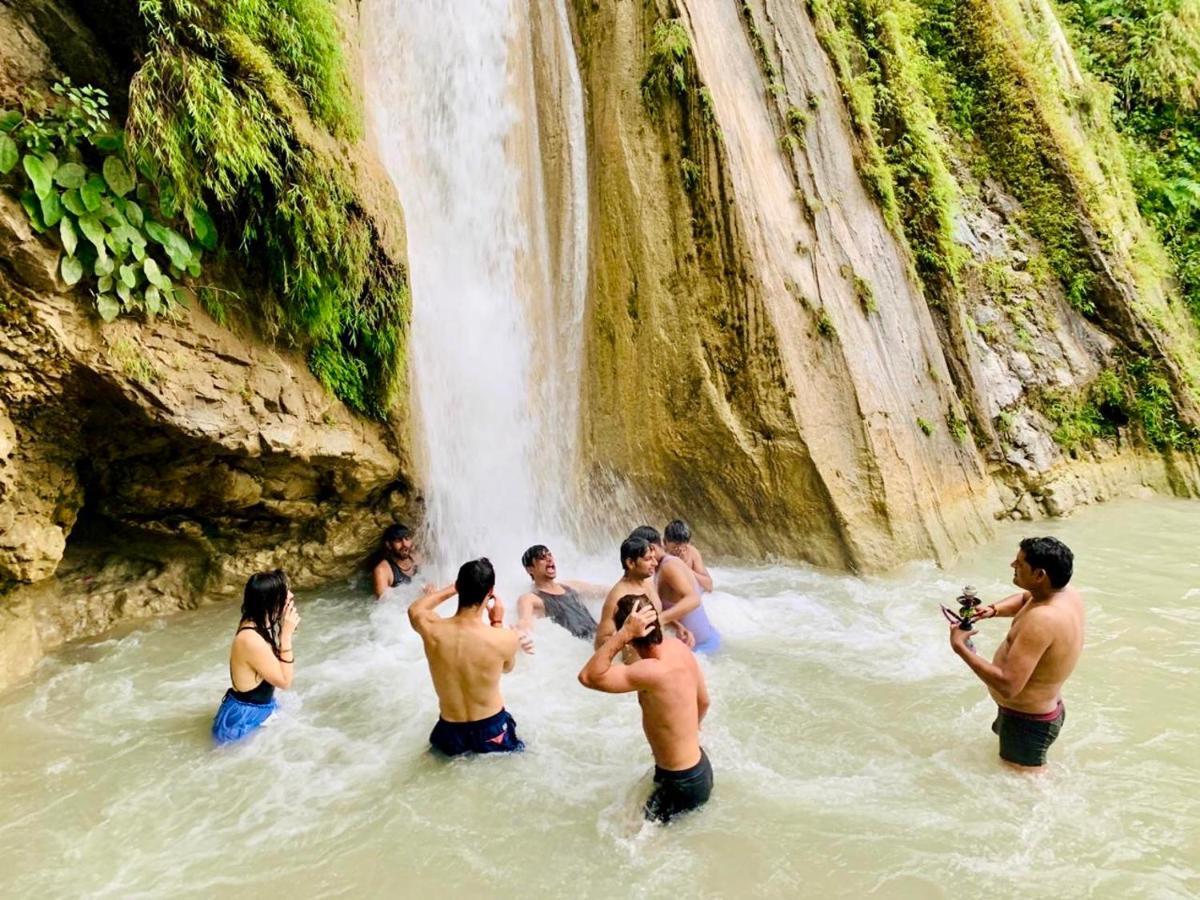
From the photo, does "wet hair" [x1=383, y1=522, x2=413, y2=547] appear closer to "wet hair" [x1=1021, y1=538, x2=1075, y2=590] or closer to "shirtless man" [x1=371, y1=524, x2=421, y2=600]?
"shirtless man" [x1=371, y1=524, x2=421, y2=600]

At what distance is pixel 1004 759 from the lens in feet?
13.5

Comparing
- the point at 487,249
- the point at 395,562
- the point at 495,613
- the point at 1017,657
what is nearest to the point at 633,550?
the point at 495,613

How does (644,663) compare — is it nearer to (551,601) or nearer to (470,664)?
(470,664)

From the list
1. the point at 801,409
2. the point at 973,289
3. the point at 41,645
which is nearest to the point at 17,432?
the point at 41,645

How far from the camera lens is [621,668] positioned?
3590 millimetres

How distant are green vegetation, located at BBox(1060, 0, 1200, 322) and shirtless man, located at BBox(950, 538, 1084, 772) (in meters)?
12.2

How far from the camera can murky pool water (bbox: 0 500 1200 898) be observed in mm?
3457

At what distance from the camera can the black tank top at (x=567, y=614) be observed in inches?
245

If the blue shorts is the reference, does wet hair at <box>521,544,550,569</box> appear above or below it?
above

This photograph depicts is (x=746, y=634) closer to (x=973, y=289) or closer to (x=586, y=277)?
(x=586, y=277)

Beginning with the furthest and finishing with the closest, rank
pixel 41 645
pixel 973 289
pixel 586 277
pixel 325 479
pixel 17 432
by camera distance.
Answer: pixel 973 289, pixel 586 277, pixel 325 479, pixel 41 645, pixel 17 432

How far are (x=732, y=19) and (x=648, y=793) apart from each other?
31.1 ft

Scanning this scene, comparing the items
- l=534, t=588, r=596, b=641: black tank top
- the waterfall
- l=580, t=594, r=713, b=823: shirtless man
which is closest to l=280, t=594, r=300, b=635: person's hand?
l=534, t=588, r=596, b=641: black tank top

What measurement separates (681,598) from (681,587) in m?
0.09
